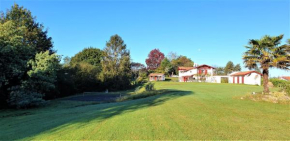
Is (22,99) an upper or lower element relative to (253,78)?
lower

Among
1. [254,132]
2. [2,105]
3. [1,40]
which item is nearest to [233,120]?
[254,132]

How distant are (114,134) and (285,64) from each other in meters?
12.9

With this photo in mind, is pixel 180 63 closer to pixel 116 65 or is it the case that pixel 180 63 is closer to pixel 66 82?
pixel 116 65

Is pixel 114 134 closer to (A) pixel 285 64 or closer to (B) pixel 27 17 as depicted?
(A) pixel 285 64

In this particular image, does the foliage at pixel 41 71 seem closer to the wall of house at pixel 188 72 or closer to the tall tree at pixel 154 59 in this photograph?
the wall of house at pixel 188 72

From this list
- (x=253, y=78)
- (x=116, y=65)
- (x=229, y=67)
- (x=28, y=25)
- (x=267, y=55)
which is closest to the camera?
(x=267, y=55)

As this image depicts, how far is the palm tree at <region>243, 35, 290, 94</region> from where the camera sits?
11.9 m

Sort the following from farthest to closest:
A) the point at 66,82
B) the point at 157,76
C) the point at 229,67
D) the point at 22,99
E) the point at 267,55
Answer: the point at 229,67 → the point at 157,76 → the point at 66,82 → the point at 22,99 → the point at 267,55

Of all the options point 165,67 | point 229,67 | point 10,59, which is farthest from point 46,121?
point 229,67

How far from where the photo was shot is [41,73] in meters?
14.2

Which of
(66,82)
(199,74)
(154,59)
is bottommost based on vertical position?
(66,82)

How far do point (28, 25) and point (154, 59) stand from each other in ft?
205

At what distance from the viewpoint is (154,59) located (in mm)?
80312

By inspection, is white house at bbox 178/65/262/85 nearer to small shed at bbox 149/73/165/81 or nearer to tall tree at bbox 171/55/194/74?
small shed at bbox 149/73/165/81
